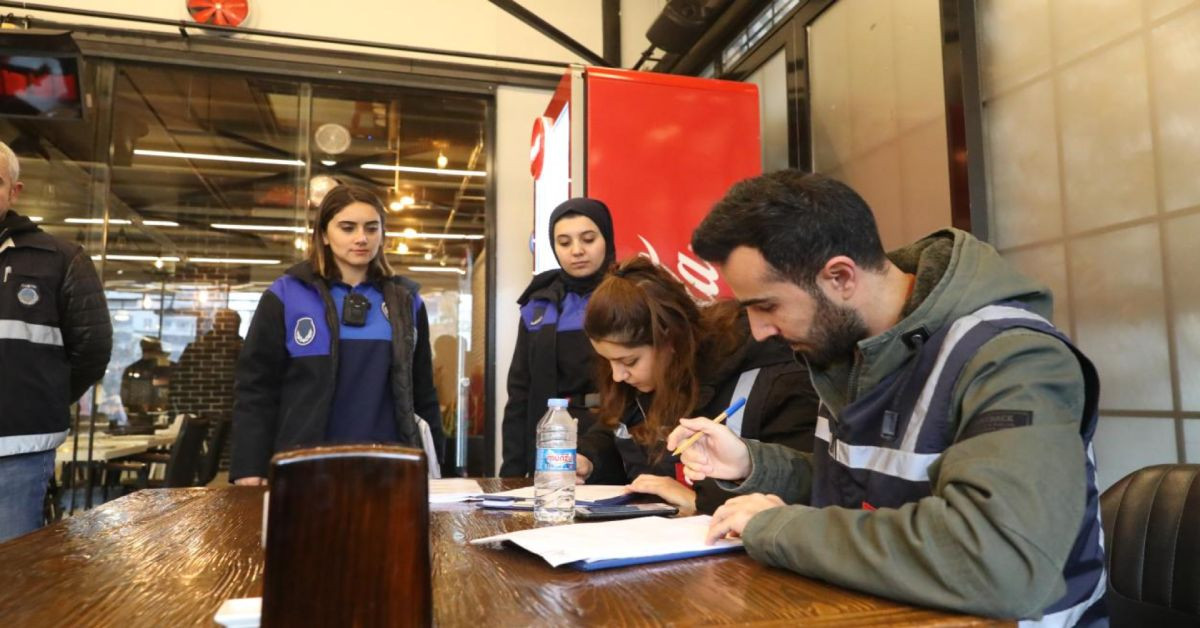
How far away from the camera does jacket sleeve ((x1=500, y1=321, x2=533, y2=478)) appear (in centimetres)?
264

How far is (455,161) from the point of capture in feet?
16.9

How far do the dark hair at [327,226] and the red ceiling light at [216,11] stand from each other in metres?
2.71

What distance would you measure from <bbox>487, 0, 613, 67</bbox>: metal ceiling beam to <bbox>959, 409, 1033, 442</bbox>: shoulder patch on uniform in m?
4.52

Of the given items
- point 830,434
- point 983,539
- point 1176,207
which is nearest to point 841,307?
point 830,434

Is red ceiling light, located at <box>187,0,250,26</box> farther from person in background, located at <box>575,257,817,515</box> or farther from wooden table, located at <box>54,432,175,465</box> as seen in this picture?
person in background, located at <box>575,257,817,515</box>

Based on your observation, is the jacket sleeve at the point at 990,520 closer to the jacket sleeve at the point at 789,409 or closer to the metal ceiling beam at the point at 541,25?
the jacket sleeve at the point at 789,409

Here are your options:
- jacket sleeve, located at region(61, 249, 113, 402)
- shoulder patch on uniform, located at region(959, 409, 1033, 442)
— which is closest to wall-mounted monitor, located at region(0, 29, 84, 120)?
jacket sleeve, located at region(61, 249, 113, 402)

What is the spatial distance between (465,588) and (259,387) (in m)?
1.65

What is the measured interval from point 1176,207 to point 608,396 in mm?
1479

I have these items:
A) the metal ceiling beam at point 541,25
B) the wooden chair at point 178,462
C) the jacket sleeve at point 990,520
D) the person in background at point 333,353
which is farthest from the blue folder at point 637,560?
the metal ceiling beam at point 541,25

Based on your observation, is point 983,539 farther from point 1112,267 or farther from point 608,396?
point 1112,267

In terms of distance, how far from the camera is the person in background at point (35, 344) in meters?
2.18

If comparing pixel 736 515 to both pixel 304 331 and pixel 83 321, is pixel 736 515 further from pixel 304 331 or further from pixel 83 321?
pixel 83 321

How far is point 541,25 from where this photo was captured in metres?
4.96
